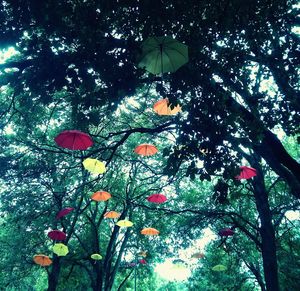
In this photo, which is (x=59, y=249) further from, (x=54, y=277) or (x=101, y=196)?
(x=101, y=196)

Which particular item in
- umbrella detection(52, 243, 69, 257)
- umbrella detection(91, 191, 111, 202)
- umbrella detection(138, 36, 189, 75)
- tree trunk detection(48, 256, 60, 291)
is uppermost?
umbrella detection(91, 191, 111, 202)

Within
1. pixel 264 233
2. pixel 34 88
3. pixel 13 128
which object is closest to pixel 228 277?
pixel 264 233

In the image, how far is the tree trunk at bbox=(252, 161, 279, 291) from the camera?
8.56m

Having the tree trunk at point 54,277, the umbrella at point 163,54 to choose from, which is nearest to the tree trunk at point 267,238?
the umbrella at point 163,54

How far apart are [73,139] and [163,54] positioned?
10.9 feet

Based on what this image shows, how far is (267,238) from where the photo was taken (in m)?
9.12

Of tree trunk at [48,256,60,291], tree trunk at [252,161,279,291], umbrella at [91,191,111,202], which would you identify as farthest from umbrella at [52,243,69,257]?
tree trunk at [252,161,279,291]

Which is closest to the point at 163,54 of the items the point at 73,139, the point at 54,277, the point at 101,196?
the point at 73,139

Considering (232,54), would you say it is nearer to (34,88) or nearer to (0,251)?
(34,88)

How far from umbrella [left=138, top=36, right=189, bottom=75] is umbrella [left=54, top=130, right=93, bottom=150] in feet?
8.93

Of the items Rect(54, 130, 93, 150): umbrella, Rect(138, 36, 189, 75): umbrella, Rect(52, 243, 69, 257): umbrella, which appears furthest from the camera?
Rect(52, 243, 69, 257): umbrella

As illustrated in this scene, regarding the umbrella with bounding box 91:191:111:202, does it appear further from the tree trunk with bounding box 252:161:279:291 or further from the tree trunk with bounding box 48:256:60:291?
the tree trunk with bounding box 48:256:60:291

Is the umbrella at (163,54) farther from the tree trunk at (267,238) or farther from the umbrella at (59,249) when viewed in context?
the umbrella at (59,249)

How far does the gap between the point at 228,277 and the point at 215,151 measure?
20.1 metres
